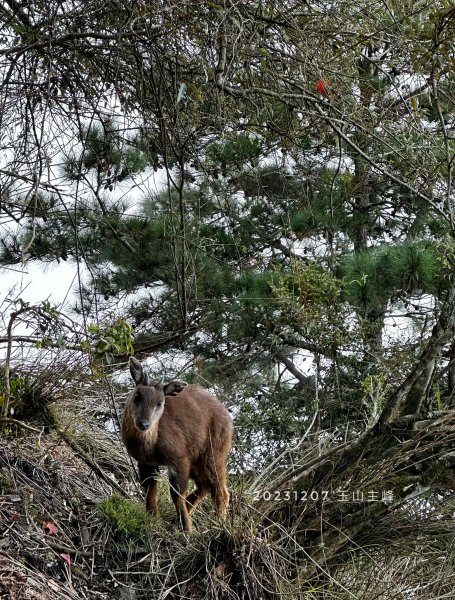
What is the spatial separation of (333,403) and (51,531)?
16.2 ft

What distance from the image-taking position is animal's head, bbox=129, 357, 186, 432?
7.06m

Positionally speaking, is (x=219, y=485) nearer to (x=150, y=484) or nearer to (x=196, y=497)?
(x=196, y=497)

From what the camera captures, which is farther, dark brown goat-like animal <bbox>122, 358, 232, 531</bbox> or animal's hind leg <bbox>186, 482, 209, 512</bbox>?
Result: animal's hind leg <bbox>186, 482, 209, 512</bbox>

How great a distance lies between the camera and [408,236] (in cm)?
1243

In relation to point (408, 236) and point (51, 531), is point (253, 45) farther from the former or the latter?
point (408, 236)

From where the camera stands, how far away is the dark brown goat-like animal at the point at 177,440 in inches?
282

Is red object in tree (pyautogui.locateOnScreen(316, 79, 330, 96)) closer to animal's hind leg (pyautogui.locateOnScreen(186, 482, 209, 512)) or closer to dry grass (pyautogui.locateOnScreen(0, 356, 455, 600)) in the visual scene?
dry grass (pyautogui.locateOnScreen(0, 356, 455, 600))

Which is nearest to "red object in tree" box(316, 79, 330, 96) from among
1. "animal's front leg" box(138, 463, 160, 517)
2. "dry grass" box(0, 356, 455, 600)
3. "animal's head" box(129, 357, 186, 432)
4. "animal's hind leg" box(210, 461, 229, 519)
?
"animal's head" box(129, 357, 186, 432)

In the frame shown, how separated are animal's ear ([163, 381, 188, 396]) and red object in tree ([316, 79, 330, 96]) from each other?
7.60 ft

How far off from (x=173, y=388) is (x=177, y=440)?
1.24 ft

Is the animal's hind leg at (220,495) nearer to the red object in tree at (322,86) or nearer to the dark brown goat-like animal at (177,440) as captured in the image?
the dark brown goat-like animal at (177,440)

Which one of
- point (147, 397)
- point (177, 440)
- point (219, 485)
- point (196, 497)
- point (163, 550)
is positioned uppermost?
point (147, 397)

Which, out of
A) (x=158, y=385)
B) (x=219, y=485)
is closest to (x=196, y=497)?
(x=219, y=485)

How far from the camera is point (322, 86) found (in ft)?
22.6
